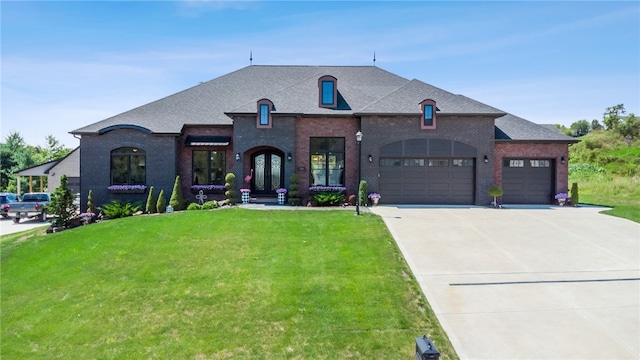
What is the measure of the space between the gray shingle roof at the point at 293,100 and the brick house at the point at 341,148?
0.36ft

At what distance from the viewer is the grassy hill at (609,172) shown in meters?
21.7

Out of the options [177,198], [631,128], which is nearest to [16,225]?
[177,198]

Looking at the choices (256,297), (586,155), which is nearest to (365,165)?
(256,297)

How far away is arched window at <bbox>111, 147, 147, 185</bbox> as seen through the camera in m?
19.7

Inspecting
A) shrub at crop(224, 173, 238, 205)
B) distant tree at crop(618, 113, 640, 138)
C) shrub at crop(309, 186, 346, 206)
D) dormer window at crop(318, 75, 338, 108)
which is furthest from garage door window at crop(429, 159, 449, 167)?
distant tree at crop(618, 113, 640, 138)

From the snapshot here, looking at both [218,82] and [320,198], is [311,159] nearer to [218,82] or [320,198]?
[320,198]

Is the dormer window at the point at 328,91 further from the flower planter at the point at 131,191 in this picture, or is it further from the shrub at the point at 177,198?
the flower planter at the point at 131,191

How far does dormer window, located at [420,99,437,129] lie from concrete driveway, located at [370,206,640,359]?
5.80 metres

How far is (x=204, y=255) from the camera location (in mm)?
10633

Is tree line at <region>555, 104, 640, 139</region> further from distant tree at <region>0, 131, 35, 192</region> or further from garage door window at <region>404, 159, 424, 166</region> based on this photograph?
distant tree at <region>0, 131, 35, 192</region>

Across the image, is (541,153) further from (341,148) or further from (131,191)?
(131,191)

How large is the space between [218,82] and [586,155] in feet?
153

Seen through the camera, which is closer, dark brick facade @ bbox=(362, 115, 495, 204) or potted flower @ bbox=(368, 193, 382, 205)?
potted flower @ bbox=(368, 193, 382, 205)

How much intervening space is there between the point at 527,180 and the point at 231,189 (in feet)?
53.1
